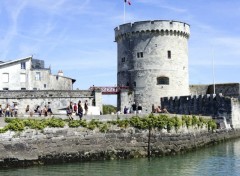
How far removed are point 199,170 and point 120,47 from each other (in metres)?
30.0

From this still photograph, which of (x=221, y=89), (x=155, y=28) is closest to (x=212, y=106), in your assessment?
(x=155, y=28)

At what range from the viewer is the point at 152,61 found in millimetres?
45125

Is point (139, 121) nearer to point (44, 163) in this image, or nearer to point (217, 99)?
point (44, 163)

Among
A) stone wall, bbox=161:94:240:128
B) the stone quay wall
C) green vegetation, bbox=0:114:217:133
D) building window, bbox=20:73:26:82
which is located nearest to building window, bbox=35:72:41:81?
building window, bbox=20:73:26:82

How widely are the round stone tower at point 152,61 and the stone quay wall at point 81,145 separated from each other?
67.0 ft

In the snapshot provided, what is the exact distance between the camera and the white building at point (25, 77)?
1849 inches

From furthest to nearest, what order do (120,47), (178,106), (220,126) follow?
(120,47)
(178,106)
(220,126)

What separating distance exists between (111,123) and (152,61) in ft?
77.7

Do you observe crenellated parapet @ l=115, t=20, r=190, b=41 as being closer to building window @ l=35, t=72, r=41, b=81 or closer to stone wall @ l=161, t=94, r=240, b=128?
stone wall @ l=161, t=94, r=240, b=128

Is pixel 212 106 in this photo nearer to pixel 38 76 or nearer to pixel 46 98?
pixel 46 98

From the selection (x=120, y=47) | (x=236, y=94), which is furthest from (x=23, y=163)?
(x=236, y=94)

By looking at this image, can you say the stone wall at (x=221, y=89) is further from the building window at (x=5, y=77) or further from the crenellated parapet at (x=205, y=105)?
the building window at (x=5, y=77)

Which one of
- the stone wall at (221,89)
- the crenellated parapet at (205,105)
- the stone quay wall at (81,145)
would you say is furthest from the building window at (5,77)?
the stone quay wall at (81,145)

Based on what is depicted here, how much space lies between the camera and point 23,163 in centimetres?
1912
